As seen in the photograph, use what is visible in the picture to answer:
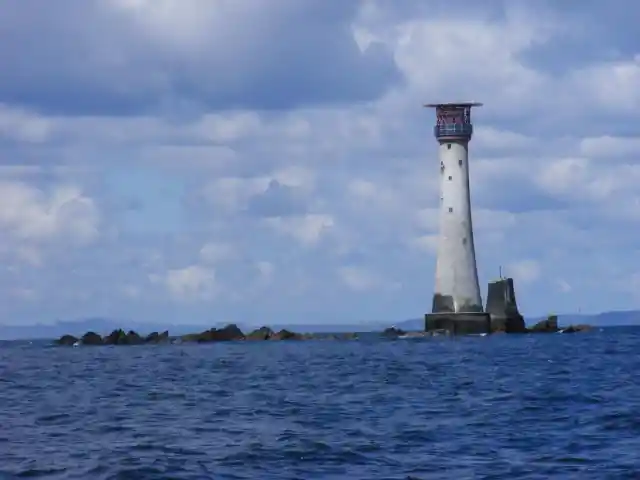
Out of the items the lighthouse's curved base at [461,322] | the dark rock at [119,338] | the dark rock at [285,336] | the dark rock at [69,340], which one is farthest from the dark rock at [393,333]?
the dark rock at [69,340]

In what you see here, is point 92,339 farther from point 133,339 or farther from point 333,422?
point 333,422

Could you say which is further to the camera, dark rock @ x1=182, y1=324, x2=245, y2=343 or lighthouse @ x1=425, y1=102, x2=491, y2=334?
dark rock @ x1=182, y1=324, x2=245, y2=343

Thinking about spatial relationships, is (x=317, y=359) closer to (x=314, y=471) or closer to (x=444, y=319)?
(x=444, y=319)

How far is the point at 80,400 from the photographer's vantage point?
50.8 metres

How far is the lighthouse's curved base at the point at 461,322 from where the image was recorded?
101 m

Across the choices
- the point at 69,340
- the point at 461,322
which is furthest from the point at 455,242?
the point at 69,340

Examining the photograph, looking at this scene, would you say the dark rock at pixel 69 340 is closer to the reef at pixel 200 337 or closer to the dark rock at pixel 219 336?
the reef at pixel 200 337

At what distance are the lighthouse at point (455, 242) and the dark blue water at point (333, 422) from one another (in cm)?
2659

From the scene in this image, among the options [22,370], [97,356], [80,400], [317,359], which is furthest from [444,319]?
[80,400]

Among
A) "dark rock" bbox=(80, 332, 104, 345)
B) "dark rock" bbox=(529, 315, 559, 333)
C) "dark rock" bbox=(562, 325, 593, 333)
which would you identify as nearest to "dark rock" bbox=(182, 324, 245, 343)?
"dark rock" bbox=(80, 332, 104, 345)

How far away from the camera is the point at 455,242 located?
98.8 meters

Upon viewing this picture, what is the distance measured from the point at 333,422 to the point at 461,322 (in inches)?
2453

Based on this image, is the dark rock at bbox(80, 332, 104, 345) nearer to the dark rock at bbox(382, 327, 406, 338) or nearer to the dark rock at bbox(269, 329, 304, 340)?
the dark rock at bbox(269, 329, 304, 340)

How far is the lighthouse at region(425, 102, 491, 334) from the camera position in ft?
324
